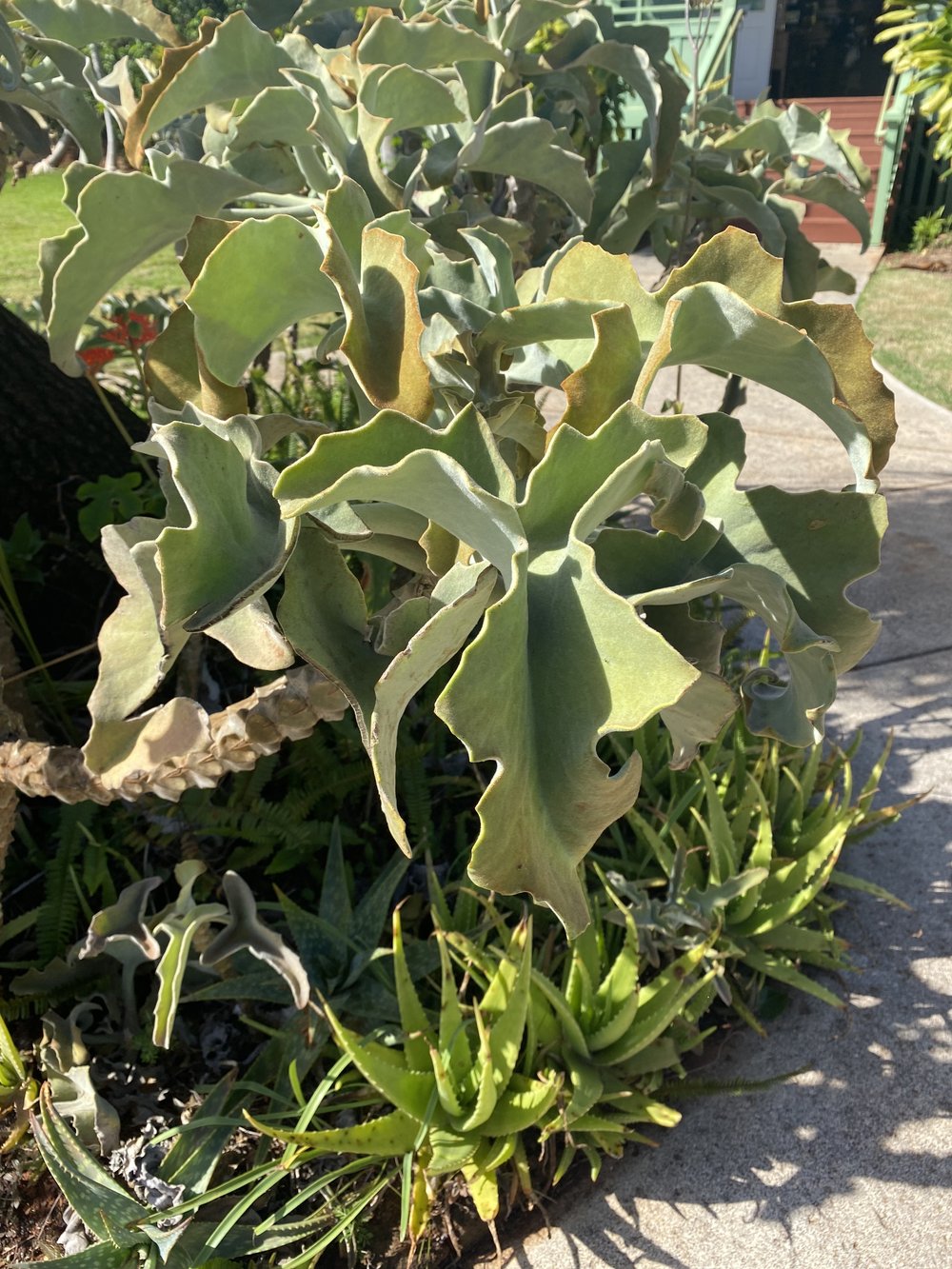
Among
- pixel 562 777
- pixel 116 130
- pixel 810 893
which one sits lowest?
pixel 810 893

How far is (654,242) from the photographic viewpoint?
7.30 ft

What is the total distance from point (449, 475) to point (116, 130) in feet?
3.89

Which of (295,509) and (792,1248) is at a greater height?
(295,509)

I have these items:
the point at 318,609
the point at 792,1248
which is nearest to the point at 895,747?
the point at 792,1248

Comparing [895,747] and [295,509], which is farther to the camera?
[895,747]

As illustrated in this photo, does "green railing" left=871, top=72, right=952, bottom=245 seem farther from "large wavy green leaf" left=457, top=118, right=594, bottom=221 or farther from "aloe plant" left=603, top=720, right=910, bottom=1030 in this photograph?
"large wavy green leaf" left=457, top=118, right=594, bottom=221

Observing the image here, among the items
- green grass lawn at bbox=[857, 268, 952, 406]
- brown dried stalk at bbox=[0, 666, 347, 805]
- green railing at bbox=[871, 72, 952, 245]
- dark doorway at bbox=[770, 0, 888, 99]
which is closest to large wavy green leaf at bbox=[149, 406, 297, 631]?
brown dried stalk at bbox=[0, 666, 347, 805]

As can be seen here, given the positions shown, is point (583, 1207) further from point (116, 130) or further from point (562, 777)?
point (116, 130)

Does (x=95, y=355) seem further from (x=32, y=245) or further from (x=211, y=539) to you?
(x=32, y=245)

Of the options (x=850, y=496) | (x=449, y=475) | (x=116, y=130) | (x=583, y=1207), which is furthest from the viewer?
(x=583, y=1207)

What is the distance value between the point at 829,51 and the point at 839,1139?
15.9 metres

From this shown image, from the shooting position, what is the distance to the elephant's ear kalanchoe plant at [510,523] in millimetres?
Result: 674

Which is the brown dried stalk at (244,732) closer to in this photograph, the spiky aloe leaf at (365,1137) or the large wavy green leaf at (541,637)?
the large wavy green leaf at (541,637)

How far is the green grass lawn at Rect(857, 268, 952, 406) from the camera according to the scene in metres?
5.74
